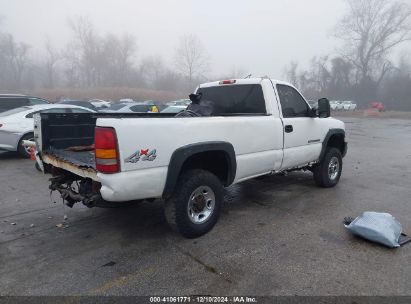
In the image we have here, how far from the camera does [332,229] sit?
432 centimetres

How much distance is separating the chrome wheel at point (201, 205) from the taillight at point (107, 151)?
111cm

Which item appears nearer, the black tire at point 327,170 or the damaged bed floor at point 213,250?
the damaged bed floor at point 213,250

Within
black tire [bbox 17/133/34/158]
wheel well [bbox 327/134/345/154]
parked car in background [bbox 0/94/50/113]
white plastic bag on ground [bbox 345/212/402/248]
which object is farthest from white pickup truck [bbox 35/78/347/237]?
parked car in background [bbox 0/94/50/113]

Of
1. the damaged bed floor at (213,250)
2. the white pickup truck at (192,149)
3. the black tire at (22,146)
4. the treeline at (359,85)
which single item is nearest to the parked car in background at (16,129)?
the black tire at (22,146)

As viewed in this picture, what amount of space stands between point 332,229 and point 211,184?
5.56ft

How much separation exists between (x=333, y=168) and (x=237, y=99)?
2.62 metres

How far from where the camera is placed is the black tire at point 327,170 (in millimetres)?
6141

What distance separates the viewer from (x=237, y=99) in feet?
16.8

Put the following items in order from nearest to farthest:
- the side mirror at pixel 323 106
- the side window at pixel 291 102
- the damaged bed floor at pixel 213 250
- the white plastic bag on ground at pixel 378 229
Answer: the damaged bed floor at pixel 213 250 < the white plastic bag on ground at pixel 378 229 < the side window at pixel 291 102 < the side mirror at pixel 323 106

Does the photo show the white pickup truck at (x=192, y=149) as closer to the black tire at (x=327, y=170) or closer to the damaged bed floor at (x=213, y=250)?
the black tire at (x=327, y=170)

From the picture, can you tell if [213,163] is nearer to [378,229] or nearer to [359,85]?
[378,229]

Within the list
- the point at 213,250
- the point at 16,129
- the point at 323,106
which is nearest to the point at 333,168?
the point at 323,106

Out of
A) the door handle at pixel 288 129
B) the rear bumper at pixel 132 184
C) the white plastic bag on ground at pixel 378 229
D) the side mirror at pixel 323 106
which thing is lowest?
the white plastic bag on ground at pixel 378 229

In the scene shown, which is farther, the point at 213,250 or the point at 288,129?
the point at 288,129
